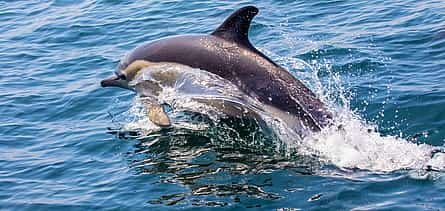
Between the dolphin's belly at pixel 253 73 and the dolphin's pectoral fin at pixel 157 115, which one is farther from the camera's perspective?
the dolphin's pectoral fin at pixel 157 115

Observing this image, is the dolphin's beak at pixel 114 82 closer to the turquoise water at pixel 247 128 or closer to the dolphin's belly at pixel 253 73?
the turquoise water at pixel 247 128

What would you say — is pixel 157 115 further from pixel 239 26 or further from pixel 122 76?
pixel 239 26

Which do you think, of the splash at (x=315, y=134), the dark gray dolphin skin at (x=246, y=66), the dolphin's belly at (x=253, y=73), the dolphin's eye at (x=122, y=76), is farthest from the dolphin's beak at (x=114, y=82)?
the dolphin's belly at (x=253, y=73)

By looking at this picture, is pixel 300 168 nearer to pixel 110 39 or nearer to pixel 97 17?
pixel 110 39

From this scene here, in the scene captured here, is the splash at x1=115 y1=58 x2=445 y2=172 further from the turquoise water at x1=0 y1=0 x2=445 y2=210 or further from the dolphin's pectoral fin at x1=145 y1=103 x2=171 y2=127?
the dolphin's pectoral fin at x1=145 y1=103 x2=171 y2=127

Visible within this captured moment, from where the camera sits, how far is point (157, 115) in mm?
11875

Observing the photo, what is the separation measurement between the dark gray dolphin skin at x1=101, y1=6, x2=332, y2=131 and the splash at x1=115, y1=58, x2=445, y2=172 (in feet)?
0.42

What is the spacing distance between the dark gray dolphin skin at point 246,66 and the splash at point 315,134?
127mm

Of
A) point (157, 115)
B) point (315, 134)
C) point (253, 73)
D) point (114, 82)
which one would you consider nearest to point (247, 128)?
point (253, 73)

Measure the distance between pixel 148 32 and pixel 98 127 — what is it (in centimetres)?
582

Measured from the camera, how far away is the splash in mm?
9875

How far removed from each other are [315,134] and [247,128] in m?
1.29

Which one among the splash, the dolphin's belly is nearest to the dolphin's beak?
the splash

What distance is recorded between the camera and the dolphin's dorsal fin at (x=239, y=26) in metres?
10.7
